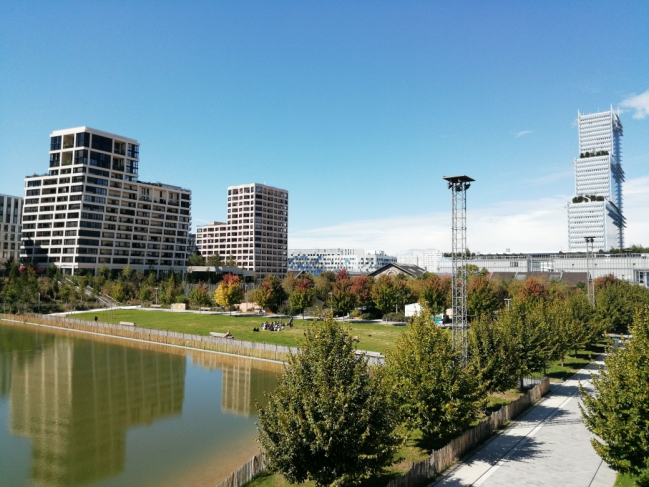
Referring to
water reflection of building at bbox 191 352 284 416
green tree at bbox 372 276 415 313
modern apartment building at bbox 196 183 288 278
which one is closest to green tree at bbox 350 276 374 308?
green tree at bbox 372 276 415 313

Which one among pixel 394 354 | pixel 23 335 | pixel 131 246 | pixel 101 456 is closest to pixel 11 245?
pixel 131 246

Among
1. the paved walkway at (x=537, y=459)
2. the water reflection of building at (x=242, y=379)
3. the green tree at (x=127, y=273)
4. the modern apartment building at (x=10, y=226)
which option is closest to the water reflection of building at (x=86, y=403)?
the water reflection of building at (x=242, y=379)

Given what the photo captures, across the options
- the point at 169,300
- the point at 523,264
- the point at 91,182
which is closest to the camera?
the point at 169,300

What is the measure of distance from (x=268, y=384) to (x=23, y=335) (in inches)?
1840

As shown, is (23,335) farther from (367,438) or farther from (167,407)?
(367,438)

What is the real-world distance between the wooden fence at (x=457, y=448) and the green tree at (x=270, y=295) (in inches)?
2062

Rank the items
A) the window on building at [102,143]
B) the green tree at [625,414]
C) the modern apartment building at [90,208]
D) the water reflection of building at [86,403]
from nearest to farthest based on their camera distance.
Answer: the green tree at [625,414] → the water reflection of building at [86,403] → the modern apartment building at [90,208] → the window on building at [102,143]

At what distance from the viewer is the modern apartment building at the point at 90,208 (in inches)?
4555

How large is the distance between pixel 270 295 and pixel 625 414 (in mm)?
64160

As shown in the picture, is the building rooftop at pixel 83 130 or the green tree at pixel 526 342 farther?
the building rooftop at pixel 83 130

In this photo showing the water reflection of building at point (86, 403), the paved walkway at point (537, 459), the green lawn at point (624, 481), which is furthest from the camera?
the water reflection of building at point (86, 403)

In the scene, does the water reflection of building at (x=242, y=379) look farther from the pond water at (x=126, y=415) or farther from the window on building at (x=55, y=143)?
the window on building at (x=55, y=143)

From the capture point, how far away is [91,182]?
117625 millimetres

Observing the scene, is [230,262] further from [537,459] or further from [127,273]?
[537,459]
